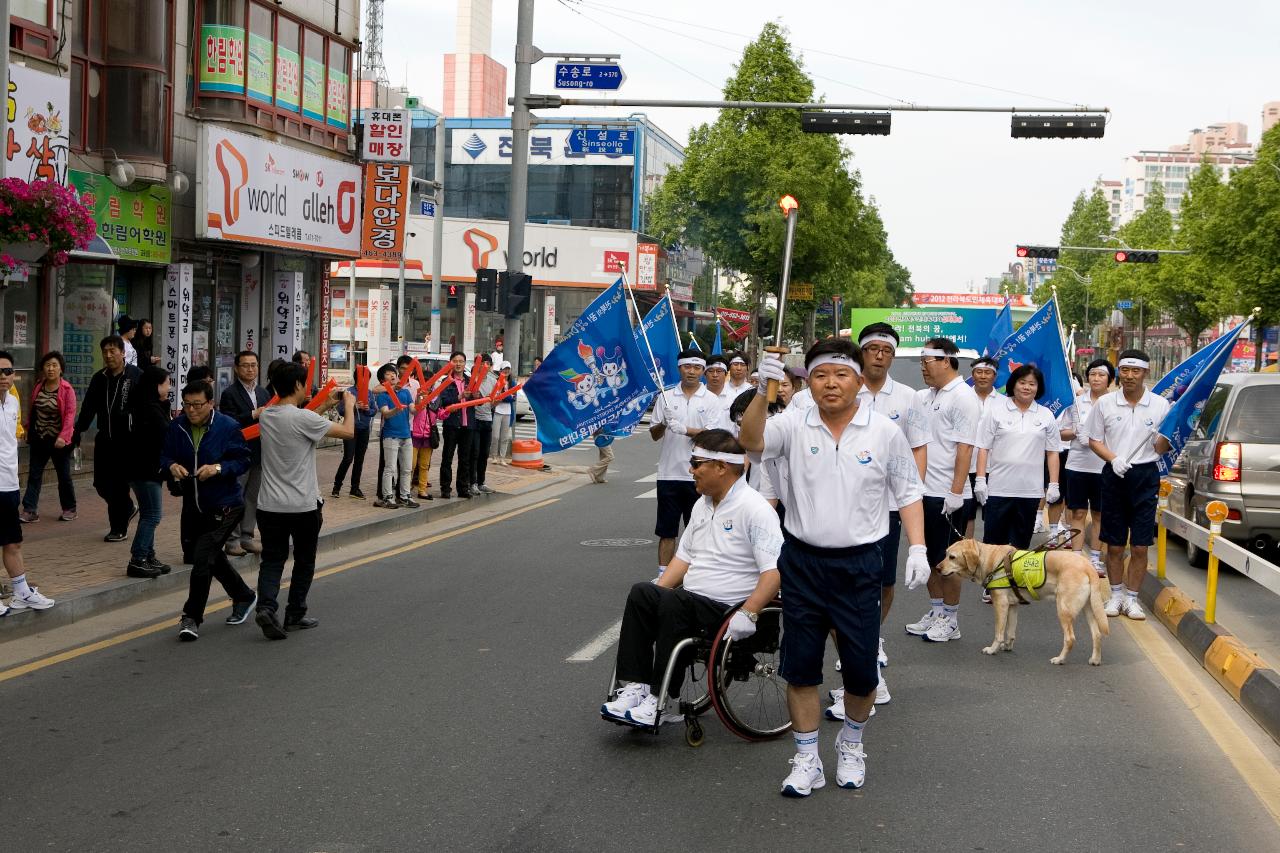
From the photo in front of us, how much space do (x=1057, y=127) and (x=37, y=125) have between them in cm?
1362

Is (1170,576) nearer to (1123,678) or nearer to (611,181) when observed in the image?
(1123,678)

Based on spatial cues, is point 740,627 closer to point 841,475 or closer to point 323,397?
point 841,475

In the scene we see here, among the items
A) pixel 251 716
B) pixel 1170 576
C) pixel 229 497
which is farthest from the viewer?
pixel 1170 576

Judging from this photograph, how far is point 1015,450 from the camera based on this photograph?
9.99 m

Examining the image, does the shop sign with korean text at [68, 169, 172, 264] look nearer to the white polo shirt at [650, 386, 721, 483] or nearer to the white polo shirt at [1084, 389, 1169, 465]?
the white polo shirt at [650, 386, 721, 483]

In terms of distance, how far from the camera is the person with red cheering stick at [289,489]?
29.8 feet

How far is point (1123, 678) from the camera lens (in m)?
8.41

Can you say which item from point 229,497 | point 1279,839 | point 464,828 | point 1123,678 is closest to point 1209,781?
point 1279,839

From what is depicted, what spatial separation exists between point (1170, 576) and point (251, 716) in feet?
28.7

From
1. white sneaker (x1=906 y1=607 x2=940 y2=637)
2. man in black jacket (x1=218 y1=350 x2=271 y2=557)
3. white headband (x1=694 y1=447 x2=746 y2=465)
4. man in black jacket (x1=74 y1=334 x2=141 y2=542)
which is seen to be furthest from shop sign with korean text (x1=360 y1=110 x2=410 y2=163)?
white headband (x1=694 y1=447 x2=746 y2=465)

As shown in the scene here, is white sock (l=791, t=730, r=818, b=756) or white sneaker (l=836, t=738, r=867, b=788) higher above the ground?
white sock (l=791, t=730, r=818, b=756)

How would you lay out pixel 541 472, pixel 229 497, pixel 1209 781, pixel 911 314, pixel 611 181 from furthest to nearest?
1. pixel 611 181
2. pixel 911 314
3. pixel 541 472
4. pixel 229 497
5. pixel 1209 781

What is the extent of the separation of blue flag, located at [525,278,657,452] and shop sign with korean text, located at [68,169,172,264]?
23.6 feet

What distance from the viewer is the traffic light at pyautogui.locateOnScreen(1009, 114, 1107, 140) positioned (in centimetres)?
2009
